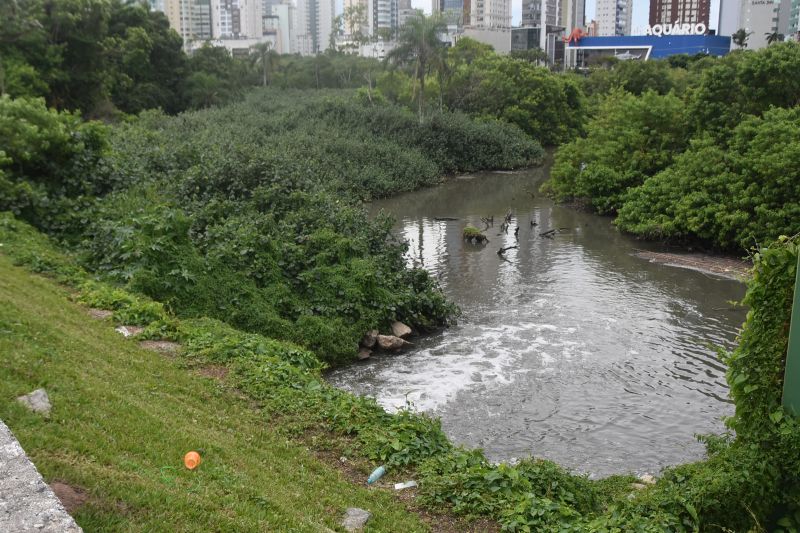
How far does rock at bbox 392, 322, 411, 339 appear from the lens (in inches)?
625

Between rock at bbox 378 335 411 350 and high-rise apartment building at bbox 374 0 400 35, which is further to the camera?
high-rise apartment building at bbox 374 0 400 35

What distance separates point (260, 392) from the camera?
A: 32.4 feet

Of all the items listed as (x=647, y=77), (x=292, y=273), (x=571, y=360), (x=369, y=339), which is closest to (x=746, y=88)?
(x=571, y=360)

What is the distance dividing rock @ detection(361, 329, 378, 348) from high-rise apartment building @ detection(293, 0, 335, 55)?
16387 centimetres

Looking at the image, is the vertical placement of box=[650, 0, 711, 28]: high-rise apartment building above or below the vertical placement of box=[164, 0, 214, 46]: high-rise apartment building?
above

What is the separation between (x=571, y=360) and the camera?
1490 centimetres

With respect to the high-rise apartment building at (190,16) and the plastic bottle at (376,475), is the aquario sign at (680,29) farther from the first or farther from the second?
the plastic bottle at (376,475)

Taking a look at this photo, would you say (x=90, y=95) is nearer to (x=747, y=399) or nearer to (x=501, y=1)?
(x=747, y=399)

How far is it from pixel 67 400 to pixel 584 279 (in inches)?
654

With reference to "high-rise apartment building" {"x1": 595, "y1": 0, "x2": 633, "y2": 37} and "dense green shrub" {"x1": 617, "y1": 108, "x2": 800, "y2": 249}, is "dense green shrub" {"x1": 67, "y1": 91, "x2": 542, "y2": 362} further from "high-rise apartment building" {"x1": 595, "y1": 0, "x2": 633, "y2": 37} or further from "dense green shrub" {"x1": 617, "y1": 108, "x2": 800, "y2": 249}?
"high-rise apartment building" {"x1": 595, "y1": 0, "x2": 633, "y2": 37}

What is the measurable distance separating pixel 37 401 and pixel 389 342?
9216 millimetres

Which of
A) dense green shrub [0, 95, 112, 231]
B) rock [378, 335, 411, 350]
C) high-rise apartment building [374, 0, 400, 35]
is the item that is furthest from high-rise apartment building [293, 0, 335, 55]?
rock [378, 335, 411, 350]

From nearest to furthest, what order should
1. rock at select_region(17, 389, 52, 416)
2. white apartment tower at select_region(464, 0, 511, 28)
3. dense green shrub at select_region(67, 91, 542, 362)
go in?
rock at select_region(17, 389, 52, 416) < dense green shrub at select_region(67, 91, 542, 362) < white apartment tower at select_region(464, 0, 511, 28)

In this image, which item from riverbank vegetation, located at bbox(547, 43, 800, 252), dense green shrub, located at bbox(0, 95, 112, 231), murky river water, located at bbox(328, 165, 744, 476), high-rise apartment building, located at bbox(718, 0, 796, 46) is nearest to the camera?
murky river water, located at bbox(328, 165, 744, 476)
